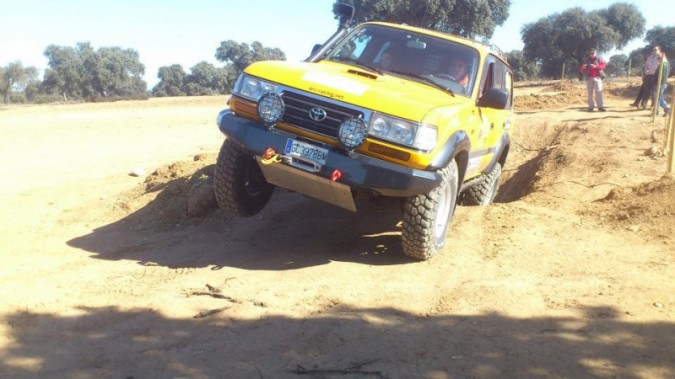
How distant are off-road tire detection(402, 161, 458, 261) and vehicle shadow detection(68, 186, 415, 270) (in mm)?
246

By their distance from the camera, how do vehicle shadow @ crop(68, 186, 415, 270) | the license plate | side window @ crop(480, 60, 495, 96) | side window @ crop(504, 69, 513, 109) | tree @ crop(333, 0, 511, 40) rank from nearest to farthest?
the license plate → vehicle shadow @ crop(68, 186, 415, 270) → side window @ crop(480, 60, 495, 96) → side window @ crop(504, 69, 513, 109) → tree @ crop(333, 0, 511, 40)

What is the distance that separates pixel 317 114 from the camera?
16.6 feet

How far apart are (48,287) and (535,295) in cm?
369

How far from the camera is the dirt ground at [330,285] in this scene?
354 centimetres

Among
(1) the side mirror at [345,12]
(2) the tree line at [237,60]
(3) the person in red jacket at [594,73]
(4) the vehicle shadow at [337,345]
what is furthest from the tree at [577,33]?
(4) the vehicle shadow at [337,345]

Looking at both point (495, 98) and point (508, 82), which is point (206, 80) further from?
point (495, 98)

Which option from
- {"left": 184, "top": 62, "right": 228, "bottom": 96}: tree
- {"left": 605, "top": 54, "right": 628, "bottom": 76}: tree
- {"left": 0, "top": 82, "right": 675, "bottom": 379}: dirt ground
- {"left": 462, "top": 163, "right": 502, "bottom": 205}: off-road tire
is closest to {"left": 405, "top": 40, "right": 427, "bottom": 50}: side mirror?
{"left": 0, "top": 82, "right": 675, "bottom": 379}: dirt ground

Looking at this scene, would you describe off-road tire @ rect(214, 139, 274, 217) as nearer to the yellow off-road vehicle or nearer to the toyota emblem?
the yellow off-road vehicle

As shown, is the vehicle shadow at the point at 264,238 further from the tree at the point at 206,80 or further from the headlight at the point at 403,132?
the tree at the point at 206,80

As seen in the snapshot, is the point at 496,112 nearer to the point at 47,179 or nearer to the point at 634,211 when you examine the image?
the point at 634,211

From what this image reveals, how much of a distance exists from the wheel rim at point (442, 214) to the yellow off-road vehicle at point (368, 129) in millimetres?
20

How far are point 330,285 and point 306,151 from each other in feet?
3.54

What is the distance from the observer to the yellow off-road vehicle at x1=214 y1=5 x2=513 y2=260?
4867 millimetres

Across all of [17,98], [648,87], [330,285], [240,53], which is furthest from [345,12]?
[17,98]
